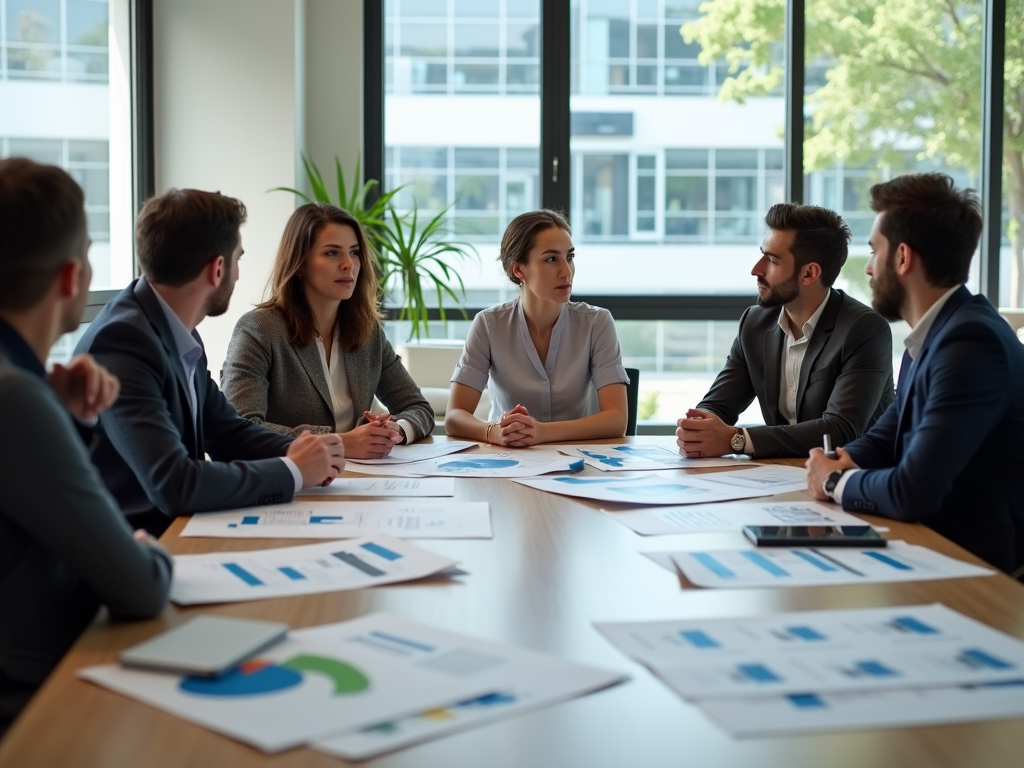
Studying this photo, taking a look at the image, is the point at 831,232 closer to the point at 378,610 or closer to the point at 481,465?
the point at 481,465

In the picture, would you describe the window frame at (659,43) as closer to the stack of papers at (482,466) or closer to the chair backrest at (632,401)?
the chair backrest at (632,401)

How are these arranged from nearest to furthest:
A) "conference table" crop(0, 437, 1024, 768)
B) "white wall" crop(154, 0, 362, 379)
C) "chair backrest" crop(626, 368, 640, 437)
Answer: "conference table" crop(0, 437, 1024, 768) < "chair backrest" crop(626, 368, 640, 437) < "white wall" crop(154, 0, 362, 379)

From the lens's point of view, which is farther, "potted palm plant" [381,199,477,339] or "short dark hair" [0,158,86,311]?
"potted palm plant" [381,199,477,339]

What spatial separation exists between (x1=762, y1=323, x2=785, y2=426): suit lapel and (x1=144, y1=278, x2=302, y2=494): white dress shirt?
1.60 m

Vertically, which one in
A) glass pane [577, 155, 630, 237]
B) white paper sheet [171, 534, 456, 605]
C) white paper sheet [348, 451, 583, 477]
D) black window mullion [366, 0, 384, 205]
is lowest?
white paper sheet [348, 451, 583, 477]

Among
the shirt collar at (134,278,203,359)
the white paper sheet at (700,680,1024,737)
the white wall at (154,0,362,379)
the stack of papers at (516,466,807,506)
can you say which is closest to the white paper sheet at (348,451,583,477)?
the stack of papers at (516,466,807,506)

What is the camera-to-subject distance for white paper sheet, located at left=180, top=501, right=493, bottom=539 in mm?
1755

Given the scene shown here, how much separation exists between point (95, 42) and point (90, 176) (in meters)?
0.59

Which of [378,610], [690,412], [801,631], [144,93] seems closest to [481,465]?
[690,412]

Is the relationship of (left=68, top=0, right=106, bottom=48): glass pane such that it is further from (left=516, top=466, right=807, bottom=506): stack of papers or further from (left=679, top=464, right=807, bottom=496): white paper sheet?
(left=679, top=464, right=807, bottom=496): white paper sheet

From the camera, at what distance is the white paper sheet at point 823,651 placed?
3.61 feet

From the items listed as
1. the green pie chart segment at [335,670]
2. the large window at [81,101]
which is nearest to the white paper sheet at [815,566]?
the green pie chart segment at [335,670]

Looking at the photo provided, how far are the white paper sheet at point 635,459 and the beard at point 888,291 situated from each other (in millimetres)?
478

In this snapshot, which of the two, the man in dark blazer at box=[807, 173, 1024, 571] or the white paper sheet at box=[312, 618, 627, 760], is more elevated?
the man in dark blazer at box=[807, 173, 1024, 571]
